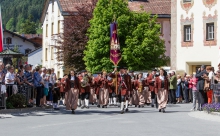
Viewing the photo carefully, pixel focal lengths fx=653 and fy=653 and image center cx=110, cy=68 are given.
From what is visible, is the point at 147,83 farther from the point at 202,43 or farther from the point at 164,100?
the point at 202,43

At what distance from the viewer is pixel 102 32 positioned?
5109 centimetres

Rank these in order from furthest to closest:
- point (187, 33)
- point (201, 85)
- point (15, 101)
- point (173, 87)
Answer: point (187, 33) → point (173, 87) → point (201, 85) → point (15, 101)

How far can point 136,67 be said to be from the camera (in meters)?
51.1

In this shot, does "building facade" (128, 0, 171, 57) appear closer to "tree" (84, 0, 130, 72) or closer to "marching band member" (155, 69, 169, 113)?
"tree" (84, 0, 130, 72)

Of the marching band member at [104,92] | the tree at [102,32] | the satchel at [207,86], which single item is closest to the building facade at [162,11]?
the tree at [102,32]

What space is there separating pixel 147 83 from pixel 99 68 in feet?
68.6

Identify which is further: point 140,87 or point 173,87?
point 173,87

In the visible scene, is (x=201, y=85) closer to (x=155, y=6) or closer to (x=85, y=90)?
(x=85, y=90)

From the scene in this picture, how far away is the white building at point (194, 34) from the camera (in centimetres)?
4541

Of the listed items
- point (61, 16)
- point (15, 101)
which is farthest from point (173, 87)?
point (61, 16)

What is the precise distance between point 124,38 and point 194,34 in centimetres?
676

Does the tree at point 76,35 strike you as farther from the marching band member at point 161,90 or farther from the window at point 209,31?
the marching band member at point 161,90

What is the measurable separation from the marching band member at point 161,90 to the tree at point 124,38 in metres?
24.9

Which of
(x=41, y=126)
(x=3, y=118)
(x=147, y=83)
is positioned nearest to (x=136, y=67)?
(x=147, y=83)
